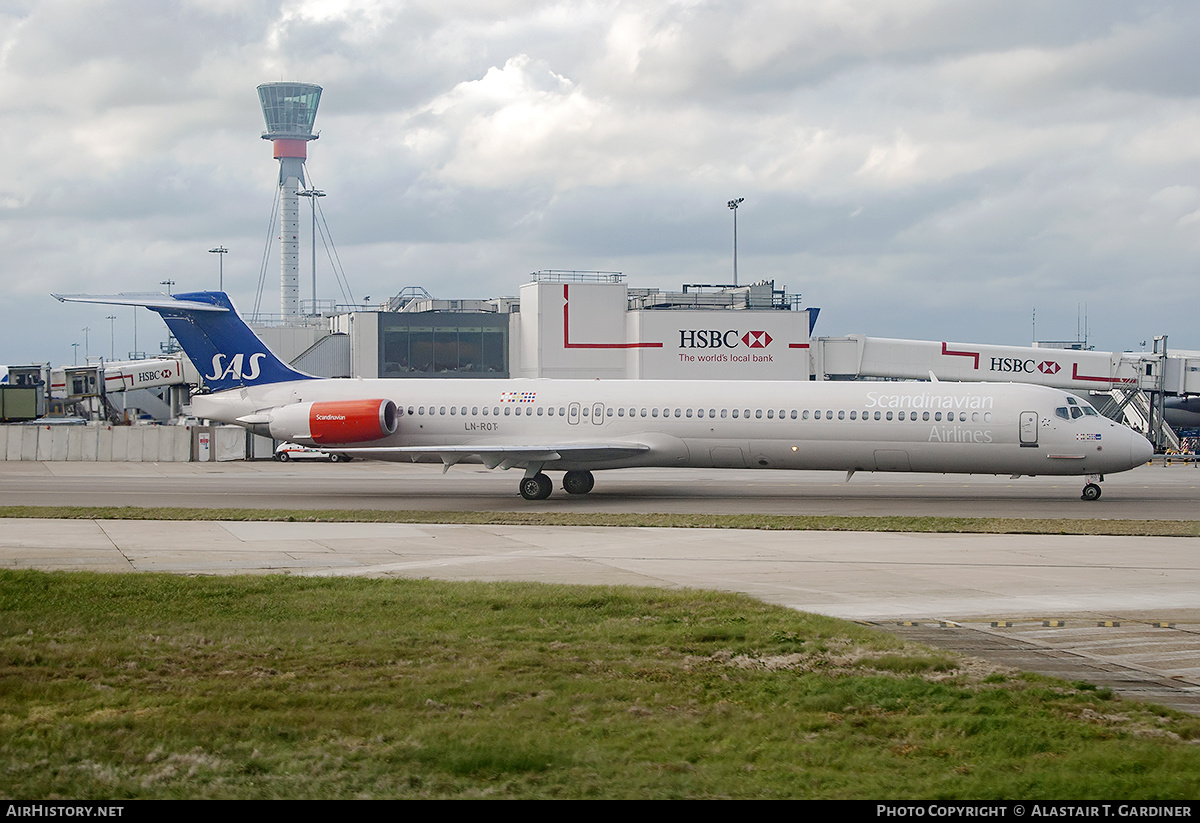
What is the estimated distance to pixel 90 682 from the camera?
9.45 meters

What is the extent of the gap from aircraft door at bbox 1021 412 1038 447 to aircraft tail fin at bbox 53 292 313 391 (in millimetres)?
20893

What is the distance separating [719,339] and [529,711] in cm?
5001

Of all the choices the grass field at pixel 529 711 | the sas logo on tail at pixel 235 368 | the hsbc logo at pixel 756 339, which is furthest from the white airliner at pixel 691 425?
the hsbc logo at pixel 756 339

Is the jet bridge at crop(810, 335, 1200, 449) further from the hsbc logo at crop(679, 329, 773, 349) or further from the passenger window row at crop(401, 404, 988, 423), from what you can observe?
the passenger window row at crop(401, 404, 988, 423)

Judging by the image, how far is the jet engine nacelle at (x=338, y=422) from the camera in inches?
1220

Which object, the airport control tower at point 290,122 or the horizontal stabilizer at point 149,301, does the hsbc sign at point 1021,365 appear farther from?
the airport control tower at point 290,122

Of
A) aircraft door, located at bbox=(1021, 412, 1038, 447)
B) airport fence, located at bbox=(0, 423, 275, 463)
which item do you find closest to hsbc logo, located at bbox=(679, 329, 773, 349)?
airport fence, located at bbox=(0, 423, 275, 463)

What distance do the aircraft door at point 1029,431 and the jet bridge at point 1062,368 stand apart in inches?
800

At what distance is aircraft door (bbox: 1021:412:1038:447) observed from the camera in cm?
2914

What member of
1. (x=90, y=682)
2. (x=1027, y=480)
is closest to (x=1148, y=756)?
(x=90, y=682)

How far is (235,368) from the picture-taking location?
33.8m

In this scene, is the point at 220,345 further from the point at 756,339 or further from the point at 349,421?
the point at 756,339

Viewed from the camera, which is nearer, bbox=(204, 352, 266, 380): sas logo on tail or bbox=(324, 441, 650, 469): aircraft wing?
bbox=(324, 441, 650, 469): aircraft wing
